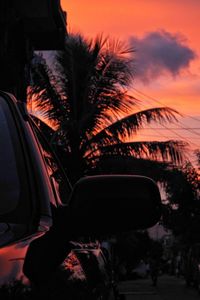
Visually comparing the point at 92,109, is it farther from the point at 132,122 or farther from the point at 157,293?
the point at 157,293

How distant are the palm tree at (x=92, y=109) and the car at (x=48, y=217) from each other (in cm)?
1548

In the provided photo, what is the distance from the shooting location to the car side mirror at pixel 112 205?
204cm

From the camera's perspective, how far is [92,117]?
18828 mm

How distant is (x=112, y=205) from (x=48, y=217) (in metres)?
0.40

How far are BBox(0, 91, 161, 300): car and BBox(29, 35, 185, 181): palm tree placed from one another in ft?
50.8

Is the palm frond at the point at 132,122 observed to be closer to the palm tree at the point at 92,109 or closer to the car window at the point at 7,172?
the palm tree at the point at 92,109

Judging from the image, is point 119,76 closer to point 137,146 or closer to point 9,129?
point 137,146

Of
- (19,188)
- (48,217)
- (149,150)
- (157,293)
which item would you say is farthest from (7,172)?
(157,293)

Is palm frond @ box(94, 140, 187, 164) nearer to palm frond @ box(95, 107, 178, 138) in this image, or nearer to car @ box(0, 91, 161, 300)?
palm frond @ box(95, 107, 178, 138)

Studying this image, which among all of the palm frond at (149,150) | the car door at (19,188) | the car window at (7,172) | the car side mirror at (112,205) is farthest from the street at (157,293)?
the car side mirror at (112,205)

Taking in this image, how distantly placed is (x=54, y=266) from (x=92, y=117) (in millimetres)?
16853

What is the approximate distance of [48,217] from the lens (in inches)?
94.0

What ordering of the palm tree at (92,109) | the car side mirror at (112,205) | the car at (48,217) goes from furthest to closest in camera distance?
the palm tree at (92,109), the car side mirror at (112,205), the car at (48,217)

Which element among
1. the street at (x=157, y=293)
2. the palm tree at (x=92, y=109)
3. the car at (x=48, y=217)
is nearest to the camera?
the car at (x=48, y=217)
